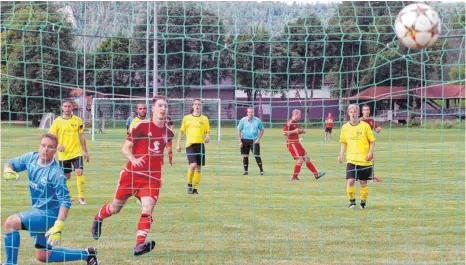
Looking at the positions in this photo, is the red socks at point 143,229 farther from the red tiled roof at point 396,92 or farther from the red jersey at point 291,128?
the red jersey at point 291,128

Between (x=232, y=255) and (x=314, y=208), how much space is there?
4.08 metres

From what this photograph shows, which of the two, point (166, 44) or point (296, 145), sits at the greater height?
point (166, 44)

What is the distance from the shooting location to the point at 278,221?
1090cm

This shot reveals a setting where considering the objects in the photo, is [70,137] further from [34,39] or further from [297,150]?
[297,150]

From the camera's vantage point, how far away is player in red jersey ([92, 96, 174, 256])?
8539 millimetres

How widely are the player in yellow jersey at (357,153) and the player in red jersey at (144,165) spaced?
13.7 feet

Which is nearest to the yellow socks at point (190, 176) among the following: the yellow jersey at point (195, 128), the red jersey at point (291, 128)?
the yellow jersey at point (195, 128)

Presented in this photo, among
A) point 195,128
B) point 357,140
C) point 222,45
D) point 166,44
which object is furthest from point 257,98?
point 222,45

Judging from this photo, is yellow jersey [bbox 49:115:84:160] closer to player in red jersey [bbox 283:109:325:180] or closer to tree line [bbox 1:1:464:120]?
tree line [bbox 1:1:464:120]

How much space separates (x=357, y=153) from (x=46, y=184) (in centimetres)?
640

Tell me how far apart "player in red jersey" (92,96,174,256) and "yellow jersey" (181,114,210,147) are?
18.3 ft

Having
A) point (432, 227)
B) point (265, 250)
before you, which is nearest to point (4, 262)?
point (265, 250)

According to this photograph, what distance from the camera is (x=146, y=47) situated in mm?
11141

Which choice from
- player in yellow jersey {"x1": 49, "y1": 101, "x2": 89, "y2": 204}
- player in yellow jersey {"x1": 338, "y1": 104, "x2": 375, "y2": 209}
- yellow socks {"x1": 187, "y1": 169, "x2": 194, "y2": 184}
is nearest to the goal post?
yellow socks {"x1": 187, "y1": 169, "x2": 194, "y2": 184}
